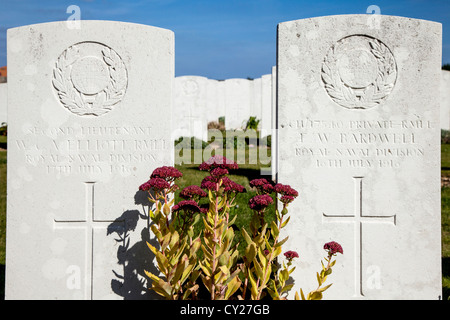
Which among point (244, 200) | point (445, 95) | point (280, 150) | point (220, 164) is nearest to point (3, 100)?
point (244, 200)

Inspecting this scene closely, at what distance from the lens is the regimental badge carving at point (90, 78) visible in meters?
3.68

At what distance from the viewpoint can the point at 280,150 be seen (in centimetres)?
368

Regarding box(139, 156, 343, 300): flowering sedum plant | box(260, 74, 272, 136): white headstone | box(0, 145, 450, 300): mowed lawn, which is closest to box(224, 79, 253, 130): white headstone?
box(260, 74, 272, 136): white headstone

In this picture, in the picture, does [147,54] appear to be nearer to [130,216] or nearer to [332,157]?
[130,216]

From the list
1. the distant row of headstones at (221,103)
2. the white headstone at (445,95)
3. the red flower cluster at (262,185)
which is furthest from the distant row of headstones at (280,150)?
the white headstone at (445,95)

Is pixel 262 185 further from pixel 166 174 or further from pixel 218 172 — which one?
pixel 166 174

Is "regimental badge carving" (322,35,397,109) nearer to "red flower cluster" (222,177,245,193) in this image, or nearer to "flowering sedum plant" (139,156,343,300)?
"flowering sedum plant" (139,156,343,300)

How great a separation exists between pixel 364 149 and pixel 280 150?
66cm

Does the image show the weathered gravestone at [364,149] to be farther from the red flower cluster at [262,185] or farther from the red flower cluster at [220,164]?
the red flower cluster at [220,164]

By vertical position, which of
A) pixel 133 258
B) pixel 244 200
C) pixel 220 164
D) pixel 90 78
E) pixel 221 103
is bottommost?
pixel 133 258

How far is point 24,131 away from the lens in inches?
147
